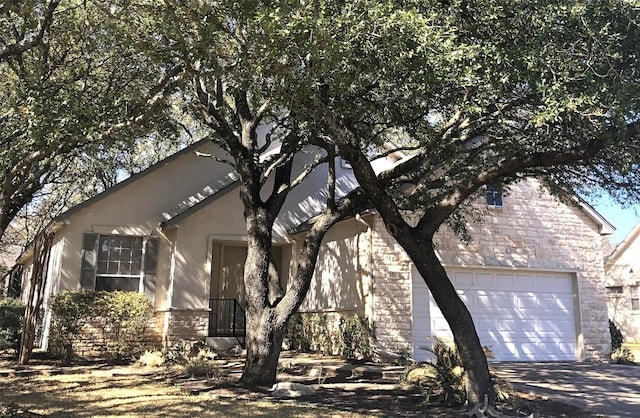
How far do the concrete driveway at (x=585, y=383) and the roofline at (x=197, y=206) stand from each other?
8844 millimetres

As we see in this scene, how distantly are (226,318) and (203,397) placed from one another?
27.7 ft

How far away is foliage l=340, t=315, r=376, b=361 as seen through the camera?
13578 mm

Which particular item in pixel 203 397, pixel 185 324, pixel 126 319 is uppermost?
pixel 126 319

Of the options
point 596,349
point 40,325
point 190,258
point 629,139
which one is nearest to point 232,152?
point 190,258

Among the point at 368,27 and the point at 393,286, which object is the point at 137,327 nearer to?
the point at 393,286

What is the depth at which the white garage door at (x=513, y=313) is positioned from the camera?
14477 mm

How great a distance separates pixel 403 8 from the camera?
6.95 metres

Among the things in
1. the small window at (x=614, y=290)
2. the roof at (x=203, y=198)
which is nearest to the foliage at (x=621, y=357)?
the roof at (x=203, y=198)

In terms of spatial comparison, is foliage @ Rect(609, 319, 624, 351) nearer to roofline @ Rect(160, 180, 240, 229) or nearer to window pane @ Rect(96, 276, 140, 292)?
roofline @ Rect(160, 180, 240, 229)

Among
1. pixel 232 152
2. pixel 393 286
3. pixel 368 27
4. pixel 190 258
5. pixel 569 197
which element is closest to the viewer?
pixel 368 27

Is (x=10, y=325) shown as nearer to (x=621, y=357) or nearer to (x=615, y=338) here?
(x=621, y=357)

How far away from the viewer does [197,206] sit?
15602mm

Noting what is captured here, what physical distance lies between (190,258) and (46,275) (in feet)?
15.9

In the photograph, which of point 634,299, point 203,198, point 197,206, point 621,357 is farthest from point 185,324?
point 634,299
